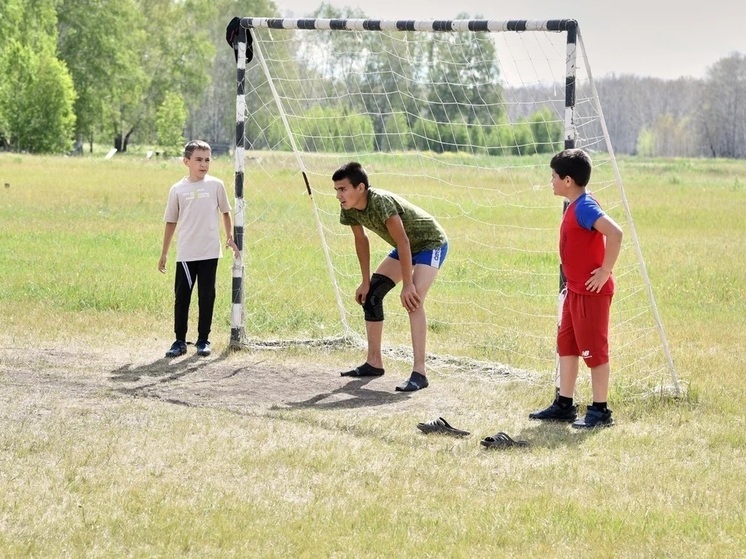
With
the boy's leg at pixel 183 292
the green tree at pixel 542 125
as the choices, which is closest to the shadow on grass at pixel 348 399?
the boy's leg at pixel 183 292

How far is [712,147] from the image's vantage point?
441 feet

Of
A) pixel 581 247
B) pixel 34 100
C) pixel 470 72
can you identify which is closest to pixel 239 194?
pixel 470 72

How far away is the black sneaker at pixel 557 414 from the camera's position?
7.59m

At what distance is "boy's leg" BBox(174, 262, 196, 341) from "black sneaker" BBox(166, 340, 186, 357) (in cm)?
5

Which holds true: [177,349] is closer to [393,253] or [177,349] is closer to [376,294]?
[376,294]

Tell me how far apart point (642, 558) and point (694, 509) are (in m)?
0.82

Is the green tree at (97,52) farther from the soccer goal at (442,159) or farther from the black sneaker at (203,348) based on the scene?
the black sneaker at (203,348)

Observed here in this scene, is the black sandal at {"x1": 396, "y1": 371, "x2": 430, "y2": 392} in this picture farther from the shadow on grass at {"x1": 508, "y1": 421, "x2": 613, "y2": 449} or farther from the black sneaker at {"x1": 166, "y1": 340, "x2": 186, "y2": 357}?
the black sneaker at {"x1": 166, "y1": 340, "x2": 186, "y2": 357}

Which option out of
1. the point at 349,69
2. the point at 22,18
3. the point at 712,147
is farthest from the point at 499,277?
the point at 712,147

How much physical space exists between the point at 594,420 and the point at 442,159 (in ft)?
20.7

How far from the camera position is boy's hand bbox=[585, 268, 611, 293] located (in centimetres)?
698

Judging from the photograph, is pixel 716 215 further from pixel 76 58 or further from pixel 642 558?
pixel 76 58

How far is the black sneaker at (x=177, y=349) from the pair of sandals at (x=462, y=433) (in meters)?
2.99

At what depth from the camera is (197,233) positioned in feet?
31.1
